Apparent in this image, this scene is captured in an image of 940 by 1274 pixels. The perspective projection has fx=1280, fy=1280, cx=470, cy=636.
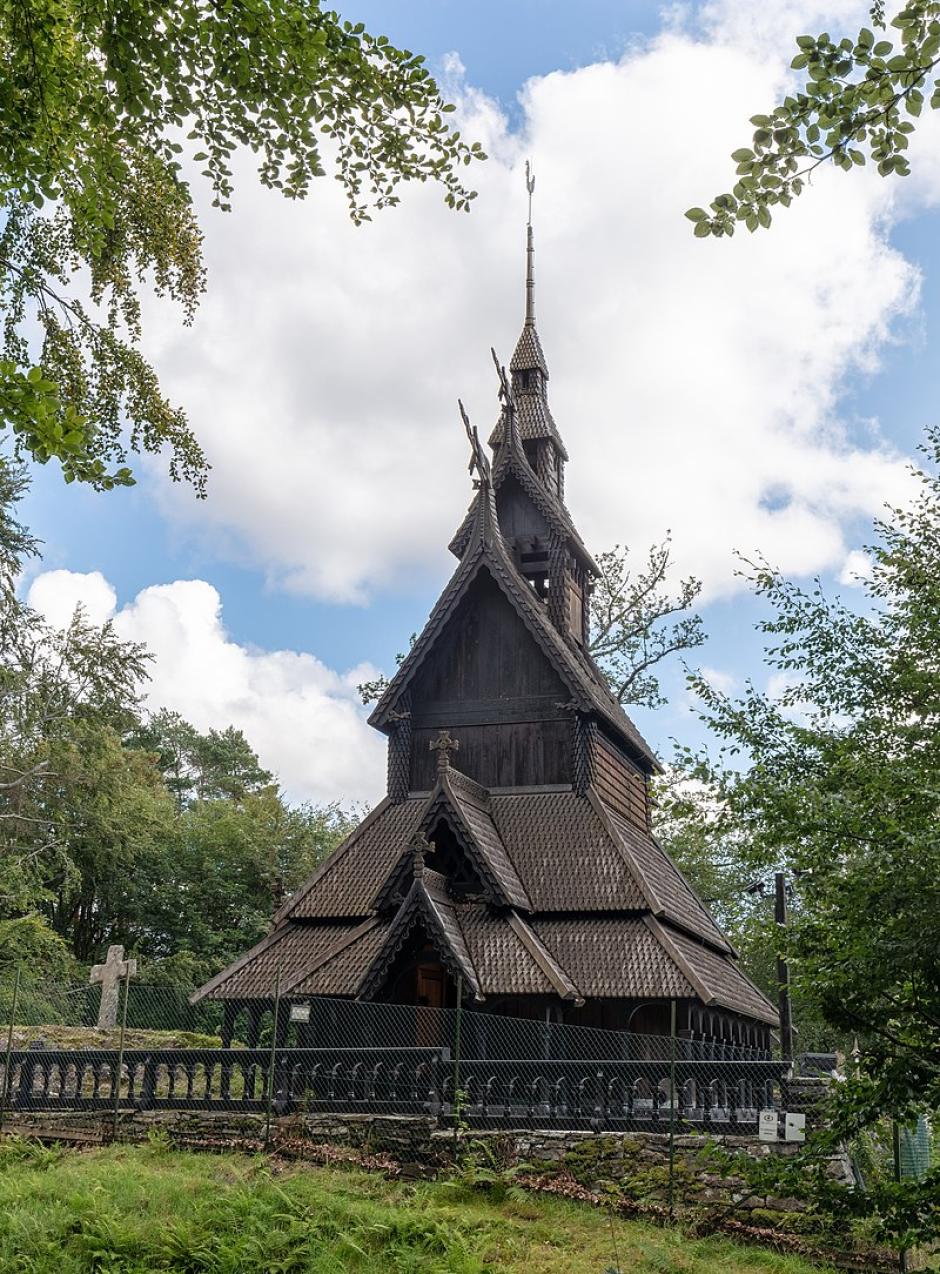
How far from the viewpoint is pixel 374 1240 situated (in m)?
12.9

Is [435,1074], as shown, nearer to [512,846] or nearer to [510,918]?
[510,918]

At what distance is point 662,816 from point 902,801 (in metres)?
31.9

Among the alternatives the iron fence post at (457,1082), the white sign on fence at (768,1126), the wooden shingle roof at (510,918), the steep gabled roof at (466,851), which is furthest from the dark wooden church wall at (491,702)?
the white sign on fence at (768,1126)

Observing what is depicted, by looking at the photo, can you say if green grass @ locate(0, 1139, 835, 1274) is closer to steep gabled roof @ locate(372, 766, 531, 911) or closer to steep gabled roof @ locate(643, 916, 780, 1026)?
steep gabled roof @ locate(643, 916, 780, 1026)

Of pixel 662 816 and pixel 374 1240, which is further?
pixel 662 816

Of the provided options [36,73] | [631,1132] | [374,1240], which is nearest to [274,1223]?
[374,1240]

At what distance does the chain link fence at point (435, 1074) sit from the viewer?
617 inches

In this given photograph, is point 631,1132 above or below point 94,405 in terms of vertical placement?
below

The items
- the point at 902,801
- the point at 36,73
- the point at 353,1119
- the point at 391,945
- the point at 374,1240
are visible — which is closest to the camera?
the point at 36,73

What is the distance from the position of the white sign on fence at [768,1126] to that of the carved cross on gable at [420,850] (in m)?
6.14

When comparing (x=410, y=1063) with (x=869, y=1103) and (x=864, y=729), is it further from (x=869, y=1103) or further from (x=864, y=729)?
(x=869, y=1103)

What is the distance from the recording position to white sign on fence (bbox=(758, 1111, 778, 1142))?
14.2m

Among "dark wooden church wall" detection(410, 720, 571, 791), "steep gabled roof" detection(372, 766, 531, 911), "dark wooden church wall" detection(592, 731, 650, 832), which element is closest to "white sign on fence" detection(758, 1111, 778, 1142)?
"steep gabled roof" detection(372, 766, 531, 911)

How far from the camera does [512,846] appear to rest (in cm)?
2133
